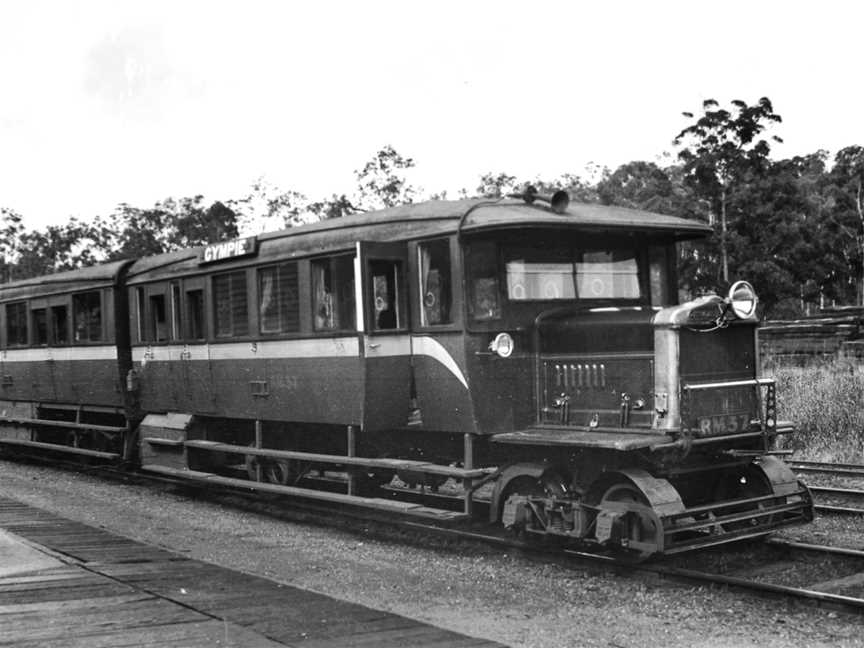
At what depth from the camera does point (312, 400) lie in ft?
32.4

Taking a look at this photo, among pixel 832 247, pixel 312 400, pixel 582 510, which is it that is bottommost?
pixel 582 510

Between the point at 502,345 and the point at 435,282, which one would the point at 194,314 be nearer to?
the point at 435,282

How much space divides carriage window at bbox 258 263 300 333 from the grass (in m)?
7.54

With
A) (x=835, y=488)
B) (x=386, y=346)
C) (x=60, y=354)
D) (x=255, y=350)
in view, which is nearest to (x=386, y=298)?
(x=386, y=346)

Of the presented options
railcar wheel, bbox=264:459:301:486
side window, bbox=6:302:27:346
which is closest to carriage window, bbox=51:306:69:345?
side window, bbox=6:302:27:346

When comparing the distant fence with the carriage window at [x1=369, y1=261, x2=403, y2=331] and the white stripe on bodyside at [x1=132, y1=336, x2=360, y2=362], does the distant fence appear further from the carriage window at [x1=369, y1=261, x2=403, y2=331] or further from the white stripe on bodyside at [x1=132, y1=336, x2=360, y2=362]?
the carriage window at [x1=369, y1=261, x2=403, y2=331]

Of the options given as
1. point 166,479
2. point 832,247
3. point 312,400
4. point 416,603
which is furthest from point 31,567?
point 832,247

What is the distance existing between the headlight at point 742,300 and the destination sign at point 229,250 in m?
5.12

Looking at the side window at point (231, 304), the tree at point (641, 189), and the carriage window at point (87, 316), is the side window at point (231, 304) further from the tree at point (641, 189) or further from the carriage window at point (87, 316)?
the tree at point (641, 189)

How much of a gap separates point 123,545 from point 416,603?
2.82m

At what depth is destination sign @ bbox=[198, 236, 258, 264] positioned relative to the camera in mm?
10773

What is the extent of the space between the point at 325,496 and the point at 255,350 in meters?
1.91

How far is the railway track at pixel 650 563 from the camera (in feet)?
21.6

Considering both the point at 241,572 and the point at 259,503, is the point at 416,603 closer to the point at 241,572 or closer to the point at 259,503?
the point at 241,572
